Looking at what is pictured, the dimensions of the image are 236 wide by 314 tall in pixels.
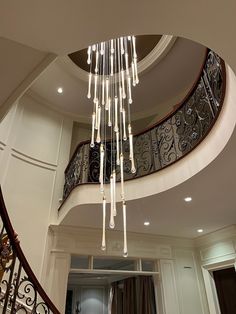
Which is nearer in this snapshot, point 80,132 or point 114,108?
point 114,108

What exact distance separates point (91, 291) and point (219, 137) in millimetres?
9160

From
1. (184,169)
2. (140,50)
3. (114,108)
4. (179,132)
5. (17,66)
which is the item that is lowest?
(17,66)

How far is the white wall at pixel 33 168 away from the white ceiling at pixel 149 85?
0.51 m

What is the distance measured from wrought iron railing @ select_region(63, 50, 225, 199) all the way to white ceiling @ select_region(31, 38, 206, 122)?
214 cm

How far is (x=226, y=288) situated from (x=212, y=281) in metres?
0.33

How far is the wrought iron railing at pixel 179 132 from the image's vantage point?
385 cm

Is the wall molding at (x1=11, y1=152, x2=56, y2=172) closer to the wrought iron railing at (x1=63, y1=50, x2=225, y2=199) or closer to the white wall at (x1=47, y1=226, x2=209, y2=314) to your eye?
the wrought iron railing at (x1=63, y1=50, x2=225, y2=199)

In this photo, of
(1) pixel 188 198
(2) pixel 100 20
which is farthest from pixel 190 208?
(2) pixel 100 20

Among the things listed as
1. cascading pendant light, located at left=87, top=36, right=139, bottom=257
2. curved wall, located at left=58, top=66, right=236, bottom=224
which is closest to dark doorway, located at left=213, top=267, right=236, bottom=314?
curved wall, located at left=58, top=66, right=236, bottom=224

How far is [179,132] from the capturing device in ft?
16.6

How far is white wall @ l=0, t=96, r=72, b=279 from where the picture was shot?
5867 mm

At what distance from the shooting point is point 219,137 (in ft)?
11.2

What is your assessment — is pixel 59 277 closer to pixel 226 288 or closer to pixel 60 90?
pixel 226 288

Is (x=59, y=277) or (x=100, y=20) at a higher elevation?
(x=100, y=20)
